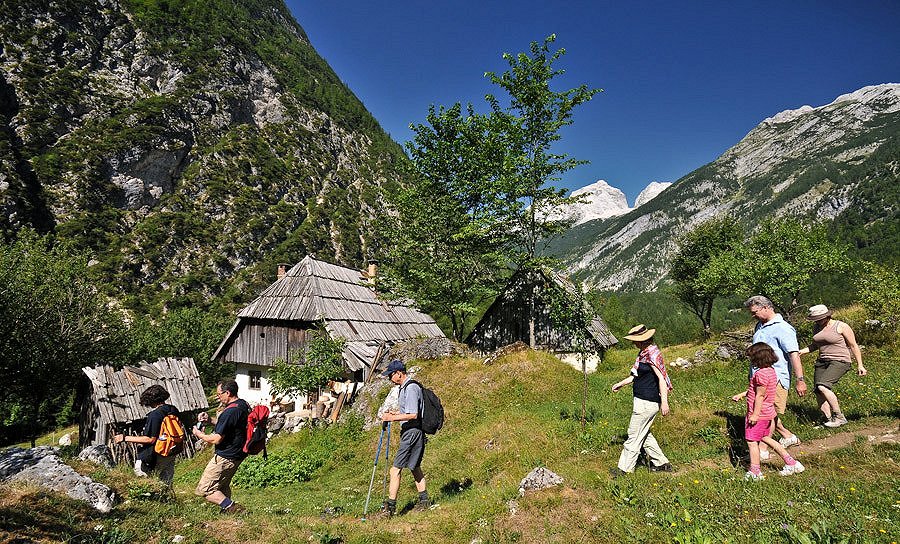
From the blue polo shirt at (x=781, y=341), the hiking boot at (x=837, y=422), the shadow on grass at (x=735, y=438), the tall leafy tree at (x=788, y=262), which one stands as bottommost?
the shadow on grass at (x=735, y=438)

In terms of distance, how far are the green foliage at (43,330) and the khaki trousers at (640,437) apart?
30899mm

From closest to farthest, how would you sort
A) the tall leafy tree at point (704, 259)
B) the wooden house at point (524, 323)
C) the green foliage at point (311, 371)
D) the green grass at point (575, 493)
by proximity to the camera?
1. the green grass at point (575, 493)
2. the green foliage at point (311, 371)
3. the wooden house at point (524, 323)
4. the tall leafy tree at point (704, 259)

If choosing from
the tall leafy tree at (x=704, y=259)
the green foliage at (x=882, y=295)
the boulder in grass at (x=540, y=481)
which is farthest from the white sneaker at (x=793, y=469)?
the tall leafy tree at (x=704, y=259)

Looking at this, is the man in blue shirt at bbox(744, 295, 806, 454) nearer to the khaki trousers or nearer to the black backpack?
the khaki trousers

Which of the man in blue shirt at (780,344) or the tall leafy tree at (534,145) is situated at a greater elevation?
the tall leafy tree at (534,145)

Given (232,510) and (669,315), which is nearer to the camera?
(232,510)

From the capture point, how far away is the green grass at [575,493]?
182 inches

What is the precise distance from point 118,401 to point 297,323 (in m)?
9.54

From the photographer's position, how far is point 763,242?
34375mm

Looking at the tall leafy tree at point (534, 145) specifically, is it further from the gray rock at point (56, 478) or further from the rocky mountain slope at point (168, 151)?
the rocky mountain slope at point (168, 151)

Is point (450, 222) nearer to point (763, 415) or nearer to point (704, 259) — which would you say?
point (763, 415)

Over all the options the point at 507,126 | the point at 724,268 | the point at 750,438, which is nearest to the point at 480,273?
the point at 507,126

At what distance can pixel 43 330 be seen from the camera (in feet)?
85.8

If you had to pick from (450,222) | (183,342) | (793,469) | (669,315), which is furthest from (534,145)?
(669,315)
